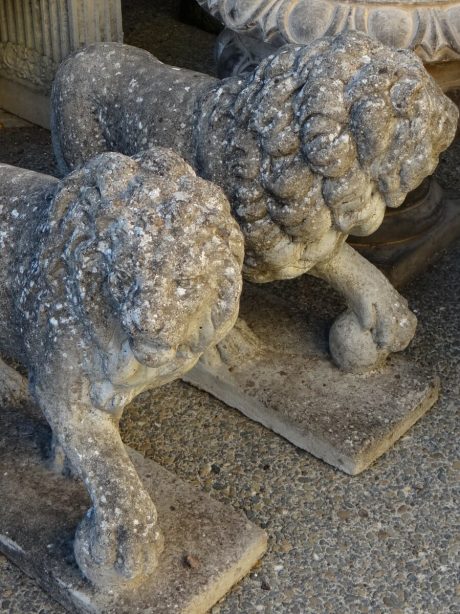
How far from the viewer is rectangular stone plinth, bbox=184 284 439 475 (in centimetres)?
330

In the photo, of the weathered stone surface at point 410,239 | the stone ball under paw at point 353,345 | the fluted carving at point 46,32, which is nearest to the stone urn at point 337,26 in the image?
the weathered stone surface at point 410,239

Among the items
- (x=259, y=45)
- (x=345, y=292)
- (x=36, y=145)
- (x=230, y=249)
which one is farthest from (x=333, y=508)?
(x=36, y=145)

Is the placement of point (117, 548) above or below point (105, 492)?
below

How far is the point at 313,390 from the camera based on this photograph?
3.45 meters

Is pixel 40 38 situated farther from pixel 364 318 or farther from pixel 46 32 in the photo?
pixel 364 318

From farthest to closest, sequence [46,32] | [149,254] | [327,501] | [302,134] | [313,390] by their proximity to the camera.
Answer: [46,32], [313,390], [327,501], [302,134], [149,254]

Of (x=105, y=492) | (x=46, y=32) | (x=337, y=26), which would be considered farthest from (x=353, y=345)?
(x=46, y=32)

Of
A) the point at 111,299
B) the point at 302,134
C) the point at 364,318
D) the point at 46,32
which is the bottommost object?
the point at 364,318

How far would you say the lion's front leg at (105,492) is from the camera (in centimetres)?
267

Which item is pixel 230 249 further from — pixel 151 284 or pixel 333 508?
pixel 333 508

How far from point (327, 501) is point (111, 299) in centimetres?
103

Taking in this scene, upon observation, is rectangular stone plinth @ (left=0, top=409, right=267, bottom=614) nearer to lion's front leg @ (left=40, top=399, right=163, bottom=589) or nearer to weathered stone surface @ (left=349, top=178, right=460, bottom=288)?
lion's front leg @ (left=40, top=399, right=163, bottom=589)

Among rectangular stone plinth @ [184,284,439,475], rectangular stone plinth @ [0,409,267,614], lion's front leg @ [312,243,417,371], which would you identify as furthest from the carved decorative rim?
rectangular stone plinth @ [0,409,267,614]

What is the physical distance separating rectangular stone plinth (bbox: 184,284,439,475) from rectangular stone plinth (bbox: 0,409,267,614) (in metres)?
0.41
